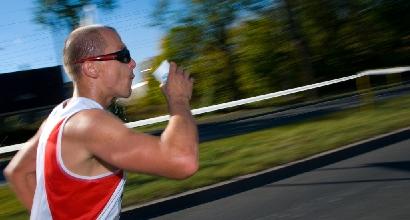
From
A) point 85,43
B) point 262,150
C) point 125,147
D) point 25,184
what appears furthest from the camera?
point 262,150

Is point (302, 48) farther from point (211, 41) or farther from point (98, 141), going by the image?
point (98, 141)

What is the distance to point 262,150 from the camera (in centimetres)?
1044

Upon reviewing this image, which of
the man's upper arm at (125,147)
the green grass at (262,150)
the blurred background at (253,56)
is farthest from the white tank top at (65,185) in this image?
the blurred background at (253,56)

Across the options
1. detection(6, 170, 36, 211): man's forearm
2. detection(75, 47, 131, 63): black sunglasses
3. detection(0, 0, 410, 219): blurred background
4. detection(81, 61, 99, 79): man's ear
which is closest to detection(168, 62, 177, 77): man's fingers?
detection(75, 47, 131, 63): black sunglasses

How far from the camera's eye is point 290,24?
3094 cm

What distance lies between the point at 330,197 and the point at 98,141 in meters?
5.46

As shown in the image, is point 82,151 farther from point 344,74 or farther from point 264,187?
point 344,74

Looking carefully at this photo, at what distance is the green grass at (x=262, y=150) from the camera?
8.00m

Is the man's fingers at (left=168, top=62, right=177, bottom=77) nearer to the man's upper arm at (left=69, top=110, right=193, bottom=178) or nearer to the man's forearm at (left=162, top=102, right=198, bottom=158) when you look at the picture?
the man's forearm at (left=162, top=102, right=198, bottom=158)

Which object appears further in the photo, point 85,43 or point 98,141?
point 85,43

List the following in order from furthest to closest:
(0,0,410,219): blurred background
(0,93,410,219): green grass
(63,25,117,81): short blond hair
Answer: (0,0,410,219): blurred background
(0,93,410,219): green grass
(63,25,117,81): short blond hair

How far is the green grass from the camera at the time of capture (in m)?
8.00

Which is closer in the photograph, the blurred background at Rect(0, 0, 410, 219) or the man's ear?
the man's ear

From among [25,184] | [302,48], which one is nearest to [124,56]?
[25,184]
